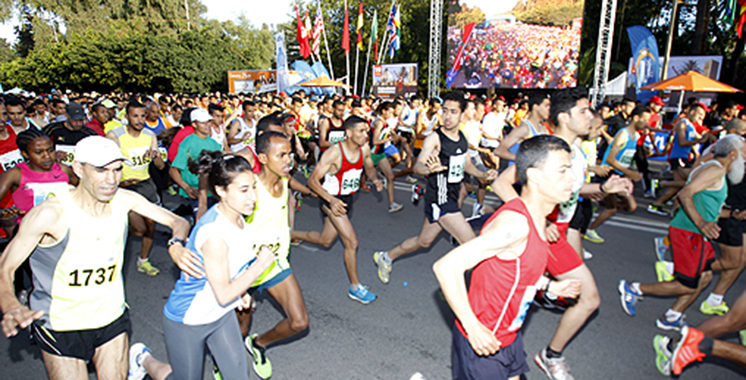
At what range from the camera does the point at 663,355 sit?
3307 mm

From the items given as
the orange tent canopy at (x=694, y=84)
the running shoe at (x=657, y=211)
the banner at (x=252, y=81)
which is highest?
the banner at (x=252, y=81)

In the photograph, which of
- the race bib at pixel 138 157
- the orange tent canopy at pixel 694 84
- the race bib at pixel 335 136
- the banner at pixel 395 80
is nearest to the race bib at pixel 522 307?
the race bib at pixel 138 157

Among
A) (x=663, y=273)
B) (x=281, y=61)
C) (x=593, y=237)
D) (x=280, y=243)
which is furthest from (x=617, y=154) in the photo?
(x=281, y=61)

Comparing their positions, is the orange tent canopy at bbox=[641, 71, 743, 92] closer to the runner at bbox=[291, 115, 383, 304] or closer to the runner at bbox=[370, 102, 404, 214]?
the runner at bbox=[370, 102, 404, 214]

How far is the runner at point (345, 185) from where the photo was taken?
14.7 ft

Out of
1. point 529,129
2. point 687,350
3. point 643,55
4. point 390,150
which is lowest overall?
point 687,350

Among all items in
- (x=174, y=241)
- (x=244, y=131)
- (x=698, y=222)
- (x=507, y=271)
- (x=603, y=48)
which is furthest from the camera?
(x=603, y=48)

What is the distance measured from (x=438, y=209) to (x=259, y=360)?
233 cm

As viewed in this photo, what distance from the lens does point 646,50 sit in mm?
15484

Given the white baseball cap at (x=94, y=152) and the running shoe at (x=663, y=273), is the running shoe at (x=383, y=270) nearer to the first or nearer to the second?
the running shoe at (x=663, y=273)

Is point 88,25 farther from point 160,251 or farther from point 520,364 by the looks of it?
point 520,364

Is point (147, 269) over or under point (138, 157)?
under

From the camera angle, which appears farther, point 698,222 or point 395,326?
point 395,326

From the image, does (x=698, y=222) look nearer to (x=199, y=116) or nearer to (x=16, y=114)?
(x=199, y=116)
